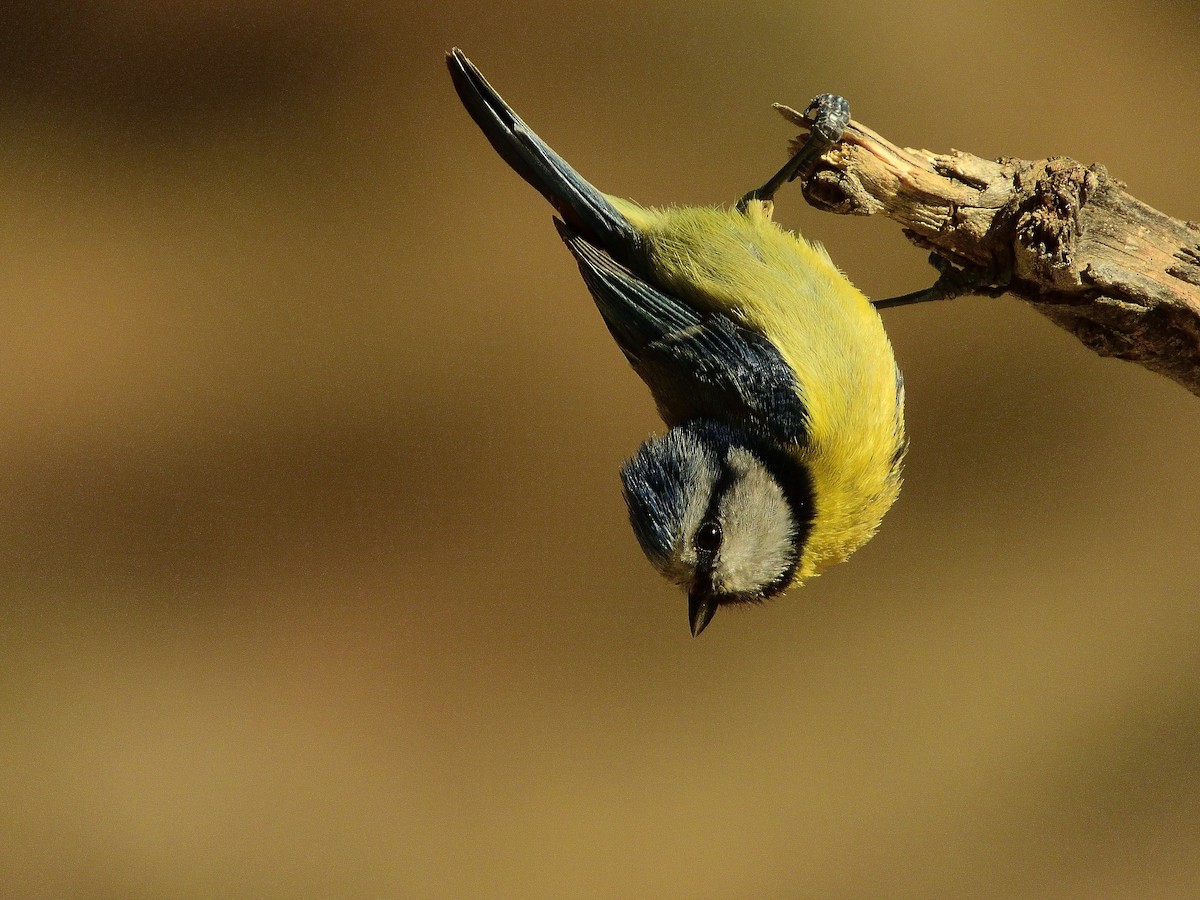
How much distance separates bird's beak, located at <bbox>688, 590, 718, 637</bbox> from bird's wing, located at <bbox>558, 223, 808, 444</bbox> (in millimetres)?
232

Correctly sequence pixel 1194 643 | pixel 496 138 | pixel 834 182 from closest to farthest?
1. pixel 834 182
2. pixel 496 138
3. pixel 1194 643

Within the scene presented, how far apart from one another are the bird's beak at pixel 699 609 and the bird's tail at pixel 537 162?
0.54 meters

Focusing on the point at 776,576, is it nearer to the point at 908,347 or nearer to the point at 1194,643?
the point at 908,347

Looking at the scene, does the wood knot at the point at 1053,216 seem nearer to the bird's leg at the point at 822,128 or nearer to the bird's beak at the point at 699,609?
the bird's leg at the point at 822,128

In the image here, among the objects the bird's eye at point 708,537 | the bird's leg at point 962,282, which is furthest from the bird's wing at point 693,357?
the bird's leg at point 962,282

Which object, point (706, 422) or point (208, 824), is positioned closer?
point (706, 422)

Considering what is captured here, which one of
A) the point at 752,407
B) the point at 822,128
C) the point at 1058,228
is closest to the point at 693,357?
the point at 752,407

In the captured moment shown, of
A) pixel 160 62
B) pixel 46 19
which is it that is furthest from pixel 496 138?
pixel 46 19

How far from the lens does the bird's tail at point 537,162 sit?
1417 mm

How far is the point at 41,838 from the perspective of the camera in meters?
2.06

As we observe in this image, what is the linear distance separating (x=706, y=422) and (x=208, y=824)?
1.56 metres

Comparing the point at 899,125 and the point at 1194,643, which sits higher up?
the point at 899,125

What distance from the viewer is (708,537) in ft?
4.02

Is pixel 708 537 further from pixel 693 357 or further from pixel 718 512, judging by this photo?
pixel 693 357
